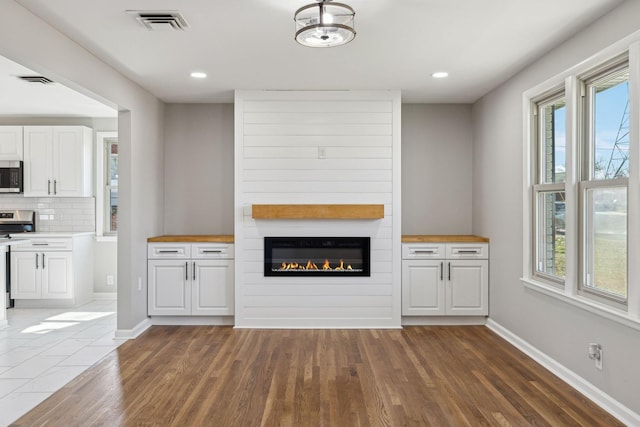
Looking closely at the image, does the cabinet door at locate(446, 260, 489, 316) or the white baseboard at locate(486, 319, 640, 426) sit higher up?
the cabinet door at locate(446, 260, 489, 316)

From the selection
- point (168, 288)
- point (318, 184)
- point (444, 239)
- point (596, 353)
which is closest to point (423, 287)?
point (444, 239)

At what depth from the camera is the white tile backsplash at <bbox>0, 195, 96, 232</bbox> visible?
611 cm

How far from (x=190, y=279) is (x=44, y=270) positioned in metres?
2.27

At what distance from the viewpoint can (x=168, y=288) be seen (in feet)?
15.8

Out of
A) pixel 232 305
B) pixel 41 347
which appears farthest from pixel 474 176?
pixel 41 347

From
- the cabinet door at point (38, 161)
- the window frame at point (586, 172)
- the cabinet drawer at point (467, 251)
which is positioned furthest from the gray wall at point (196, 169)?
the window frame at point (586, 172)

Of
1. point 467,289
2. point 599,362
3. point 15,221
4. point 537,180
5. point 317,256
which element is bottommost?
point 599,362

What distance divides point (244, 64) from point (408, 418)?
10.3 feet

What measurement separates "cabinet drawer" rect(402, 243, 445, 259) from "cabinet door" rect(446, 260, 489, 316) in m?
0.16

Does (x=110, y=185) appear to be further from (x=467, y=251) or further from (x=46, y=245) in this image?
(x=467, y=251)

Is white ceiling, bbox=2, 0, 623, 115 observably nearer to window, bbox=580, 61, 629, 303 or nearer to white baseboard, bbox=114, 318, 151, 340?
window, bbox=580, 61, 629, 303

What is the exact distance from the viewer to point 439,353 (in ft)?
12.9

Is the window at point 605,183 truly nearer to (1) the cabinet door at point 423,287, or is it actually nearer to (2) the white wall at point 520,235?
(2) the white wall at point 520,235

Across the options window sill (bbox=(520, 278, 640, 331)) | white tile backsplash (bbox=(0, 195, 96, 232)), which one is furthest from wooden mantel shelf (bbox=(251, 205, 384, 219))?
white tile backsplash (bbox=(0, 195, 96, 232))
